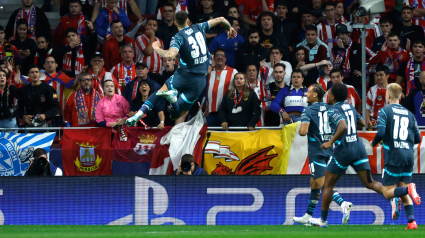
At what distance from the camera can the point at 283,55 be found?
43.9 feet

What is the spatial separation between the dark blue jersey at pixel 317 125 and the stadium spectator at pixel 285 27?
561cm

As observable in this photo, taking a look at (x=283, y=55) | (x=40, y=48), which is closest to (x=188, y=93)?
(x=283, y=55)

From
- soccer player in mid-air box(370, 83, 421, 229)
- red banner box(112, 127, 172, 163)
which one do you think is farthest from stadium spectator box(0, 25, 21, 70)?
soccer player in mid-air box(370, 83, 421, 229)

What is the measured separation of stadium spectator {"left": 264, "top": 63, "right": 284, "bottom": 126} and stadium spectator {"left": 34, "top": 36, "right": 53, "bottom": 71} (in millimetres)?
5066

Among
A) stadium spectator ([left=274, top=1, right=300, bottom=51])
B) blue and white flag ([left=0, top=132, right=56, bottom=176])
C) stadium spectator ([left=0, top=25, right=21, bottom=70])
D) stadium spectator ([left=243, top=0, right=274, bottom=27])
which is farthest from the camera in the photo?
stadium spectator ([left=243, top=0, right=274, bottom=27])

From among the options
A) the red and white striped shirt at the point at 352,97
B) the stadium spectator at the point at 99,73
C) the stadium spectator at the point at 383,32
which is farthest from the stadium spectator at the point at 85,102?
the stadium spectator at the point at 383,32

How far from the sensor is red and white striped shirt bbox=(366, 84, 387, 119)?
483 inches

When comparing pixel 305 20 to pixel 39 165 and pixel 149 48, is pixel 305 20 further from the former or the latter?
pixel 39 165

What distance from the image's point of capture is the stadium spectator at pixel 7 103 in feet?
38.5

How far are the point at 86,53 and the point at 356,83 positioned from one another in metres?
6.15

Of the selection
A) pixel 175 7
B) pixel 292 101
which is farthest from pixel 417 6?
pixel 175 7

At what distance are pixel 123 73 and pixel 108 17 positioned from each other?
6.26 ft

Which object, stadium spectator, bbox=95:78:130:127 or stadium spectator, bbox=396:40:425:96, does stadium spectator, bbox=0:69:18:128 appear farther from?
stadium spectator, bbox=396:40:425:96

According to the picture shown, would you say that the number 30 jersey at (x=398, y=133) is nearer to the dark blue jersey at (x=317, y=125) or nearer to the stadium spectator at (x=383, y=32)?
the dark blue jersey at (x=317, y=125)
